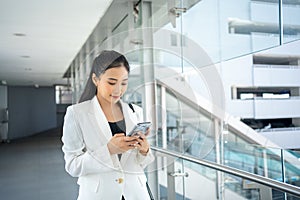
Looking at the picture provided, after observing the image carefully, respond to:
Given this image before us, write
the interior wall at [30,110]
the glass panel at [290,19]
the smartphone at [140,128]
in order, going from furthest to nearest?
the interior wall at [30,110] < the glass panel at [290,19] < the smartphone at [140,128]

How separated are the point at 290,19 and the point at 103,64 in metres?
1.31

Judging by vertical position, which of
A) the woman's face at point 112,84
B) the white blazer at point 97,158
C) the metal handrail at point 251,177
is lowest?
the metal handrail at point 251,177

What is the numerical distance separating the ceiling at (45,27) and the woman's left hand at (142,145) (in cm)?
245

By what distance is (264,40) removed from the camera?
2.09m

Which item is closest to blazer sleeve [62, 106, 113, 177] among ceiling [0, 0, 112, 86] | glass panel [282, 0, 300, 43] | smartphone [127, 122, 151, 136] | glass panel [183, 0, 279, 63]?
smartphone [127, 122, 151, 136]

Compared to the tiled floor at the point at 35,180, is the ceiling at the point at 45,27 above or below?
above

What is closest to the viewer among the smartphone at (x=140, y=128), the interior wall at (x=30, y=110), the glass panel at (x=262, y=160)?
the smartphone at (x=140, y=128)

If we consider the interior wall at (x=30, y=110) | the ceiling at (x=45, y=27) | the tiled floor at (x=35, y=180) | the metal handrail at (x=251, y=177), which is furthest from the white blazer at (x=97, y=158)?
the interior wall at (x=30, y=110)

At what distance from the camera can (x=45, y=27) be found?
13.6 feet

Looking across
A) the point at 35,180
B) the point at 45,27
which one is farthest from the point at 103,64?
the point at 35,180

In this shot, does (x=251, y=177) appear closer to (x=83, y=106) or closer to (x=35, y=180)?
(x=83, y=106)

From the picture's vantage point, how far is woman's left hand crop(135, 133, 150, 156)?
106 centimetres

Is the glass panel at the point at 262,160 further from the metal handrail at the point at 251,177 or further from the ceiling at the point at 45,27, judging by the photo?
the ceiling at the point at 45,27

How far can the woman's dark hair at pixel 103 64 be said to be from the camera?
42.5 inches
